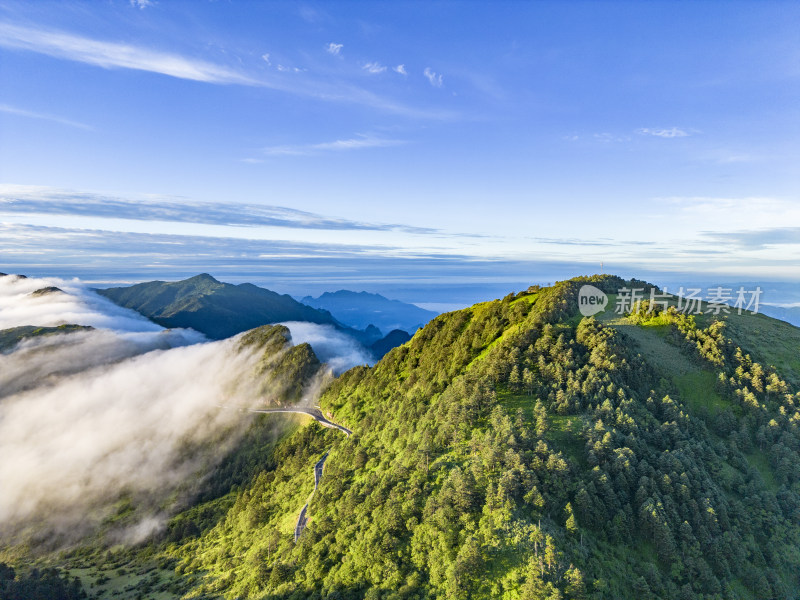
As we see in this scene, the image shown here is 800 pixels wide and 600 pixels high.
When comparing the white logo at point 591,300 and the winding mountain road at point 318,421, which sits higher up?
the white logo at point 591,300

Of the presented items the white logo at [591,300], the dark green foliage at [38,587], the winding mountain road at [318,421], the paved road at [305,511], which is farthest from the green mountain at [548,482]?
the dark green foliage at [38,587]

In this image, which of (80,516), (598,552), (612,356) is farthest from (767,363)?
(80,516)

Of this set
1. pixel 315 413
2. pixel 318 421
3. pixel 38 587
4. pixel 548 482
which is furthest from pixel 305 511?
pixel 38 587

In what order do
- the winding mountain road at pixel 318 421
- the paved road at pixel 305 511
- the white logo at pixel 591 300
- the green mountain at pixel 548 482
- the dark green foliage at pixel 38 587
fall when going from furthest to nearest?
the white logo at pixel 591 300, the winding mountain road at pixel 318 421, the dark green foliage at pixel 38 587, the paved road at pixel 305 511, the green mountain at pixel 548 482

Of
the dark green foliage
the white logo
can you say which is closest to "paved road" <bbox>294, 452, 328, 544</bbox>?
the dark green foliage

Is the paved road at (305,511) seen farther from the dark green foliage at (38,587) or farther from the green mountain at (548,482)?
the dark green foliage at (38,587)

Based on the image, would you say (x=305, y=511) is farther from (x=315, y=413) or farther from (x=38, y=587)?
(x=38, y=587)

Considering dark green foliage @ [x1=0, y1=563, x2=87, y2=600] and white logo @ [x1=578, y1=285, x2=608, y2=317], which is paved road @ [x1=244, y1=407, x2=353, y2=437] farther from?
white logo @ [x1=578, y1=285, x2=608, y2=317]
